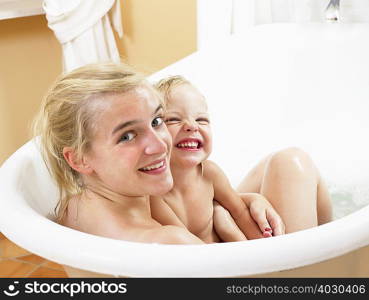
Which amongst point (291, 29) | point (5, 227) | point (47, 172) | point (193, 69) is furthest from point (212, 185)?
point (291, 29)

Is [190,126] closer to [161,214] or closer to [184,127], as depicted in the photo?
[184,127]

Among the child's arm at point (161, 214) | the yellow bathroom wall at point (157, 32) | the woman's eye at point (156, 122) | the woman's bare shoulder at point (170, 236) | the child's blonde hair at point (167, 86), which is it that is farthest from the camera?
the yellow bathroom wall at point (157, 32)

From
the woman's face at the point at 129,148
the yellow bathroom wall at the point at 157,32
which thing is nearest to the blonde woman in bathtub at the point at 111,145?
the woman's face at the point at 129,148

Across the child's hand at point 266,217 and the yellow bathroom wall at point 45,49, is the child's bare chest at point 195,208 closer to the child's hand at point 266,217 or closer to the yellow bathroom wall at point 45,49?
the child's hand at point 266,217

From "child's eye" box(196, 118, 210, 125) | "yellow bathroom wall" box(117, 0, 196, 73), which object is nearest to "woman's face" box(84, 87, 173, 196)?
"child's eye" box(196, 118, 210, 125)

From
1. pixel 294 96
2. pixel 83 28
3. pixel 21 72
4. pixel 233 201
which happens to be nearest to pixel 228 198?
pixel 233 201

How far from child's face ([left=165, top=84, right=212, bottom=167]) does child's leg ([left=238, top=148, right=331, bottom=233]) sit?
17 centimetres

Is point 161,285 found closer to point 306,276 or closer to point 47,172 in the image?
point 306,276

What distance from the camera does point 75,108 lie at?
1016 millimetres

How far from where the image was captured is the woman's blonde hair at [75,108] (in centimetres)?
101

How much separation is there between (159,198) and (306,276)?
1.34 feet

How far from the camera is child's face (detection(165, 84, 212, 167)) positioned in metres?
1.28

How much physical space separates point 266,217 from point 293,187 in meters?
0.09

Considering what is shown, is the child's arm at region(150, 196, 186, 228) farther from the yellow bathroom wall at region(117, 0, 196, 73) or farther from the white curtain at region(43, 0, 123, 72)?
the yellow bathroom wall at region(117, 0, 196, 73)
